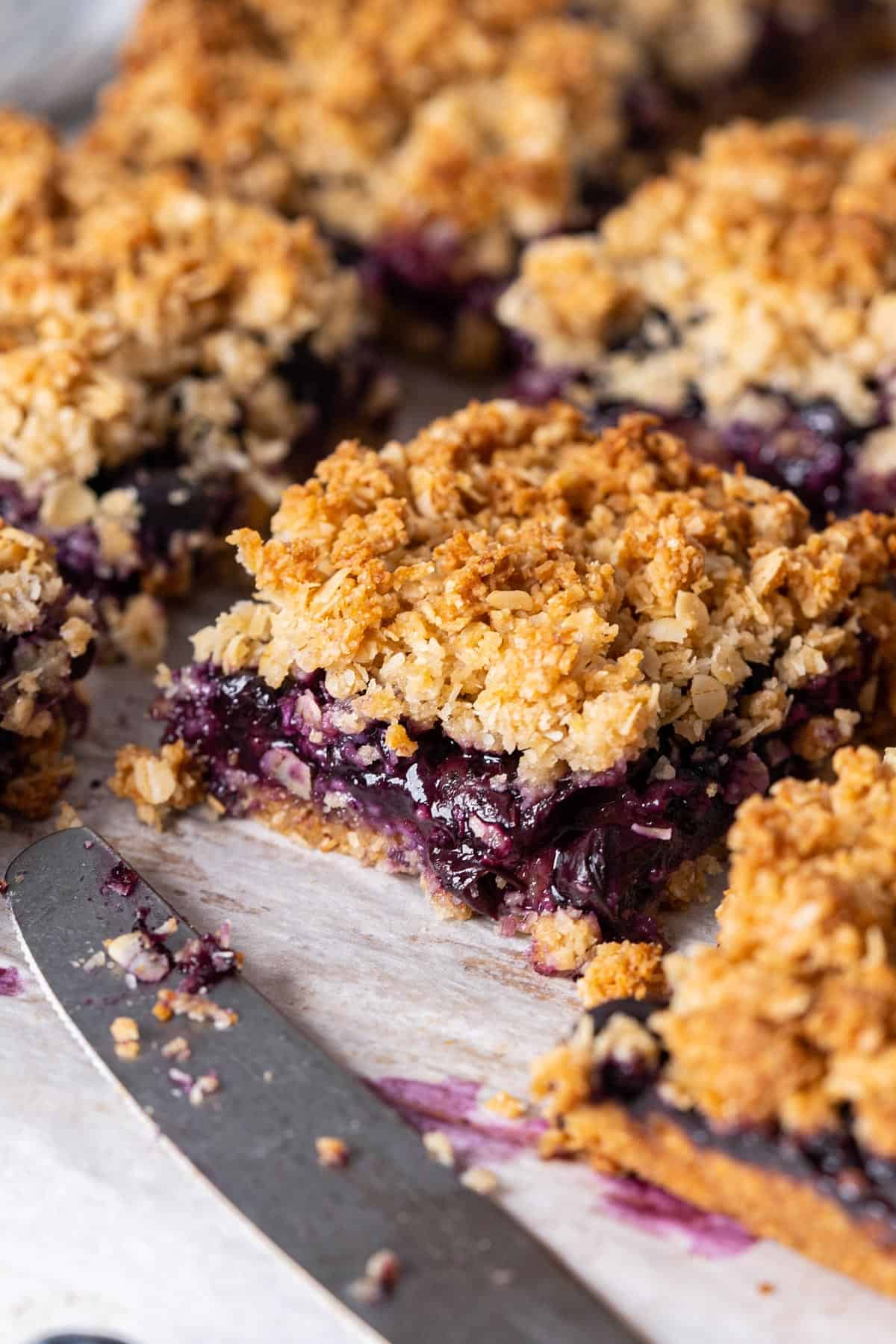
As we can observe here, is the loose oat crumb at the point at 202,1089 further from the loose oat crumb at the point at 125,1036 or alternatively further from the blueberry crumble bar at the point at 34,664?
the blueberry crumble bar at the point at 34,664

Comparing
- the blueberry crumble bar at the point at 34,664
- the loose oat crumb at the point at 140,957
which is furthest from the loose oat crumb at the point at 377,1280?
the blueberry crumble bar at the point at 34,664

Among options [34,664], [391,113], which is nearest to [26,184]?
[391,113]

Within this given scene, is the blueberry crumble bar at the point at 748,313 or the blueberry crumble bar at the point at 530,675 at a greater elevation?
the blueberry crumble bar at the point at 748,313

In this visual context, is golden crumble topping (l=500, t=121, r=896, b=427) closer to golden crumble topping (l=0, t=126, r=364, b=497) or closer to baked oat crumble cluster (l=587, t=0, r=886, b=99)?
golden crumble topping (l=0, t=126, r=364, b=497)

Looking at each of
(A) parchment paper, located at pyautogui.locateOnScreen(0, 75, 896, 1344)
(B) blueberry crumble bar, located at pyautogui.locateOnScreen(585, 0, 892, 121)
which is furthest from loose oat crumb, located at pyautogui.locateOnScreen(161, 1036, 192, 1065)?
(B) blueberry crumble bar, located at pyautogui.locateOnScreen(585, 0, 892, 121)

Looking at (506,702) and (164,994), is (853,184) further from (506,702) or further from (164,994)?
(164,994)

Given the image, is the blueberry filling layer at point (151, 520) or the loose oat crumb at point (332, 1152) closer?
the loose oat crumb at point (332, 1152)

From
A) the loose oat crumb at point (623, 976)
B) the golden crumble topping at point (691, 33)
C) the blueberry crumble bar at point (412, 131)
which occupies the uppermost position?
the golden crumble topping at point (691, 33)
